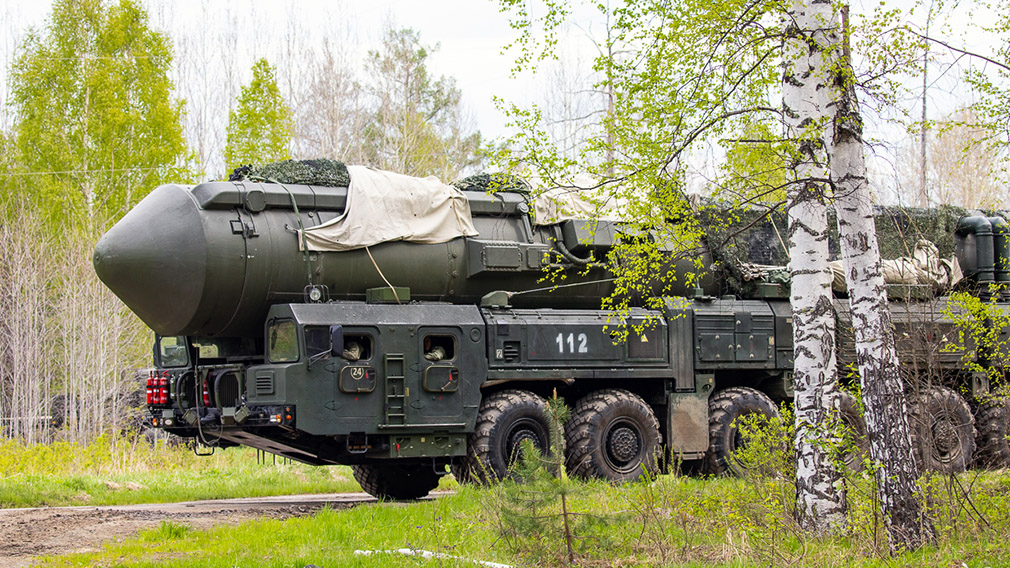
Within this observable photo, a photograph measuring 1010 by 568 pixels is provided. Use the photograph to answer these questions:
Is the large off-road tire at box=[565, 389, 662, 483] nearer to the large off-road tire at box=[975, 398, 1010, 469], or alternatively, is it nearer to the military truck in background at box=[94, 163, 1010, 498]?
the military truck in background at box=[94, 163, 1010, 498]

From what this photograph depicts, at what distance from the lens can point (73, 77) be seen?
3200cm

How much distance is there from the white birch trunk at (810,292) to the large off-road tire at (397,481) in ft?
20.7

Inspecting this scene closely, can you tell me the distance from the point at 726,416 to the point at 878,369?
21.7ft

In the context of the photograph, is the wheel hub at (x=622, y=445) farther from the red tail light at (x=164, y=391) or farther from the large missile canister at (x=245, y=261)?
the red tail light at (x=164, y=391)

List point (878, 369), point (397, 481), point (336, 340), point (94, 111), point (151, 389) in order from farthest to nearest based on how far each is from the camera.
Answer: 1. point (94, 111)
2. point (397, 481)
3. point (151, 389)
4. point (336, 340)
5. point (878, 369)

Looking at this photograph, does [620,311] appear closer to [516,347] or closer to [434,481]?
[516,347]

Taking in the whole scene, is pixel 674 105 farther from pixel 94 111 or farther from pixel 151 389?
pixel 94 111

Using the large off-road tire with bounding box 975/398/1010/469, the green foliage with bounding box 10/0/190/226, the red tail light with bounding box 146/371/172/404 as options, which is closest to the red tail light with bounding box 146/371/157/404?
the red tail light with bounding box 146/371/172/404

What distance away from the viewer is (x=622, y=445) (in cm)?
1355

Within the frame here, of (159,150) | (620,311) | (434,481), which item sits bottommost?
(434,481)

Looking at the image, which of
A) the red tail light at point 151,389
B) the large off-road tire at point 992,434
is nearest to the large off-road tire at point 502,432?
the red tail light at point 151,389

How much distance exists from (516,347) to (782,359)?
14.3ft

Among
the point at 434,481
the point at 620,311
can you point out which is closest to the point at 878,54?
the point at 620,311


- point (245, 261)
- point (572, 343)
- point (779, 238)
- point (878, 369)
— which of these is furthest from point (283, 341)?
point (779, 238)
